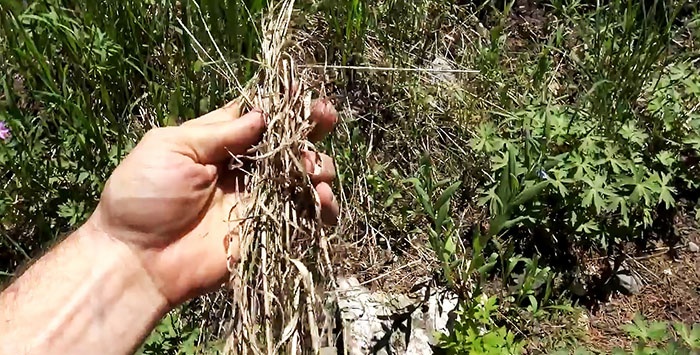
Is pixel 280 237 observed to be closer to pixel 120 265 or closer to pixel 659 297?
pixel 120 265

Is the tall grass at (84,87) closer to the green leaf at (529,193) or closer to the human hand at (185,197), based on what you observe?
the human hand at (185,197)

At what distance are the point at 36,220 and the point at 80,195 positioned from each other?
6.3 inches

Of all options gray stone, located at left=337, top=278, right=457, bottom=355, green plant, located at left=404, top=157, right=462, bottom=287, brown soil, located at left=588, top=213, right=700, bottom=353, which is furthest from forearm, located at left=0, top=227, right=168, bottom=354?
brown soil, located at left=588, top=213, right=700, bottom=353

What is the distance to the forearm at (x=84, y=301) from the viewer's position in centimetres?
187

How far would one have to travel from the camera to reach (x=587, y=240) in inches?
98.9

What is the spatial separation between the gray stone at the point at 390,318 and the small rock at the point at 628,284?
0.52 m

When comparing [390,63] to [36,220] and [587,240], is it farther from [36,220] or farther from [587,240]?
[36,220]

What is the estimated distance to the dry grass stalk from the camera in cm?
177

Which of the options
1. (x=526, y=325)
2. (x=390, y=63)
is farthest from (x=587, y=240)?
(x=390, y=63)

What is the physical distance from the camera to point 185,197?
6.31 feet

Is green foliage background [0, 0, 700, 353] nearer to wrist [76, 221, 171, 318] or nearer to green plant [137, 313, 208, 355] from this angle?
green plant [137, 313, 208, 355]

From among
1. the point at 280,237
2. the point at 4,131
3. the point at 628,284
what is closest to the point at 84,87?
the point at 4,131

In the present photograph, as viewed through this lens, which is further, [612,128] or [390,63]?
[390,63]

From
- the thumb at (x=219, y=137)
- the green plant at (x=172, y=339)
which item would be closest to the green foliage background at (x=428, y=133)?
the green plant at (x=172, y=339)
